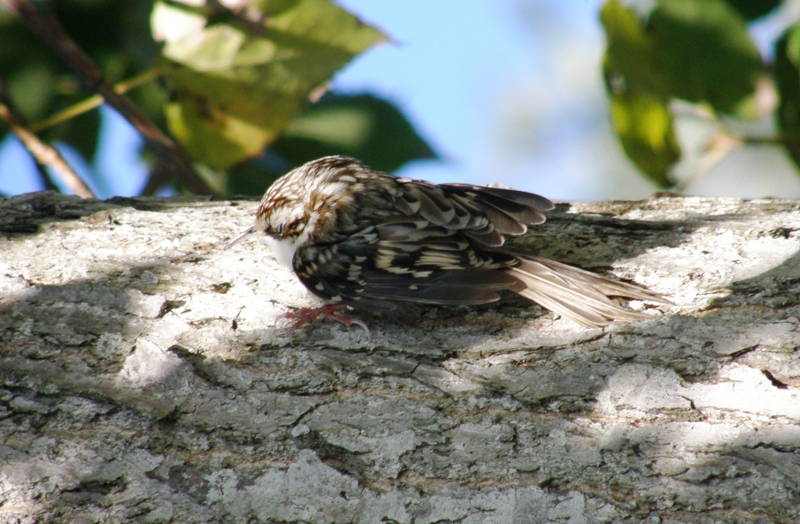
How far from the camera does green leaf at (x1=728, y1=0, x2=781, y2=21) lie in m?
2.99

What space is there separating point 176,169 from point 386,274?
1325mm

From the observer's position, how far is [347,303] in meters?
2.01

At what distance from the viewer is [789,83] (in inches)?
109

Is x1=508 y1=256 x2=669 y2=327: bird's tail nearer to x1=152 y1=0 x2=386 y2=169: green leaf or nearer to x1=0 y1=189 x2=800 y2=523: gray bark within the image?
x1=0 y1=189 x2=800 y2=523: gray bark

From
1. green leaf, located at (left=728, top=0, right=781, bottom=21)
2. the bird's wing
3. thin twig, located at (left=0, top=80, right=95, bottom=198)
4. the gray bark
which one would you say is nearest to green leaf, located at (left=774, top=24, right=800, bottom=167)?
green leaf, located at (left=728, top=0, right=781, bottom=21)

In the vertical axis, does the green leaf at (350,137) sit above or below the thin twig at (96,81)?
above

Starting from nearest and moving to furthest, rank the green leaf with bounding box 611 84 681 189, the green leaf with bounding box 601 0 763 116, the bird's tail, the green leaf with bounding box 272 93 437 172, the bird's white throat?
the bird's tail → the bird's white throat → the green leaf with bounding box 601 0 763 116 → the green leaf with bounding box 611 84 681 189 → the green leaf with bounding box 272 93 437 172

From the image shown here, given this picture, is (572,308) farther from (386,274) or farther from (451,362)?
(386,274)

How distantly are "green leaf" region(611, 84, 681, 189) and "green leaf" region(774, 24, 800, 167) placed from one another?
41cm

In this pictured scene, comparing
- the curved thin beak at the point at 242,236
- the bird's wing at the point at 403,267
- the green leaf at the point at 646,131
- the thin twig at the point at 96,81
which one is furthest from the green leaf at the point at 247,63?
the green leaf at the point at 646,131

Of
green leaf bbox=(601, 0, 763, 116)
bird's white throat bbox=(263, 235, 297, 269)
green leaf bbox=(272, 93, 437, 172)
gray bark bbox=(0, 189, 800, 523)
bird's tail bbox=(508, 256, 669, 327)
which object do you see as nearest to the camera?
gray bark bbox=(0, 189, 800, 523)

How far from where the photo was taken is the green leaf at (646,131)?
2969 mm

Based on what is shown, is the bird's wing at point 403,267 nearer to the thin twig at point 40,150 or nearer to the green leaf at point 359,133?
the green leaf at point 359,133

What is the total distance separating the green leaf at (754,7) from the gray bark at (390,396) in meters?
1.28
